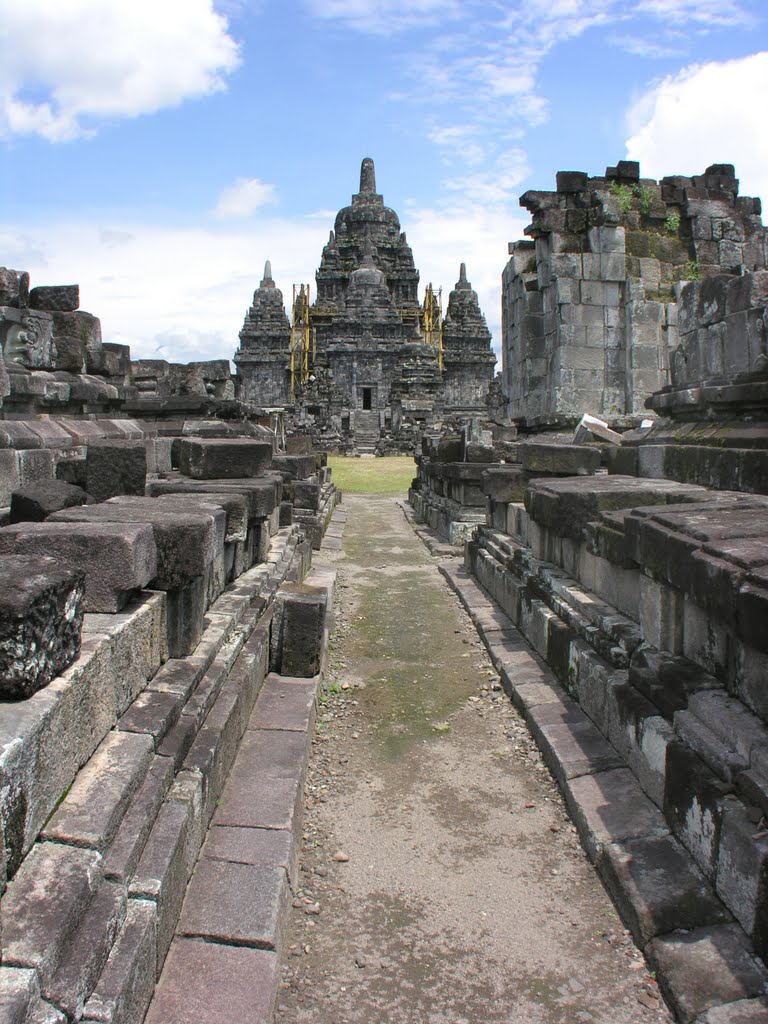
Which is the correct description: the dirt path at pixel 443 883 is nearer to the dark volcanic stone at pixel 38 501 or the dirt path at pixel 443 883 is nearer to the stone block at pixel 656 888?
the stone block at pixel 656 888

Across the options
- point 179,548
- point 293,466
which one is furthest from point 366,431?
point 179,548

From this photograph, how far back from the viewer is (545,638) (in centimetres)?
494

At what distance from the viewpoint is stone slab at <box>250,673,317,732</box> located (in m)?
3.92

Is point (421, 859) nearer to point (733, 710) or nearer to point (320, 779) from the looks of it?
point (320, 779)

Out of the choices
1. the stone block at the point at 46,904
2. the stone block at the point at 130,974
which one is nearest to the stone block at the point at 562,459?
the stone block at the point at 130,974

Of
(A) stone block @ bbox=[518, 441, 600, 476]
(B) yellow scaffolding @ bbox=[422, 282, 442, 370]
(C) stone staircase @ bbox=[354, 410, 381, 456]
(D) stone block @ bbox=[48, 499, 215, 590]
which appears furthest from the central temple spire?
(D) stone block @ bbox=[48, 499, 215, 590]

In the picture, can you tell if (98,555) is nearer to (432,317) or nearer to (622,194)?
(622,194)

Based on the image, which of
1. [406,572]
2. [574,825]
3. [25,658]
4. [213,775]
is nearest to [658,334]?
[406,572]

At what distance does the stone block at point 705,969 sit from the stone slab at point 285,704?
197 cm

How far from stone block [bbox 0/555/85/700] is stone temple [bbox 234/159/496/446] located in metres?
40.9

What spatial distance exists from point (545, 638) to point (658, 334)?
5743mm

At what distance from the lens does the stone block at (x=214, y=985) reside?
2037mm

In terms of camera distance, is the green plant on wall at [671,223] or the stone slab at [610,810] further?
the green plant on wall at [671,223]

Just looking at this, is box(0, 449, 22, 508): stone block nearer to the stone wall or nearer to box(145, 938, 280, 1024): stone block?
box(145, 938, 280, 1024): stone block
